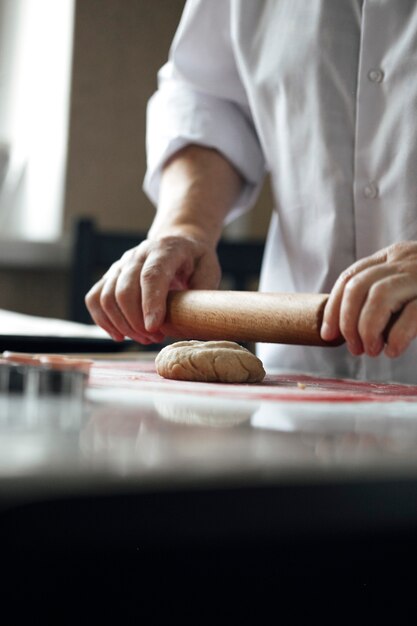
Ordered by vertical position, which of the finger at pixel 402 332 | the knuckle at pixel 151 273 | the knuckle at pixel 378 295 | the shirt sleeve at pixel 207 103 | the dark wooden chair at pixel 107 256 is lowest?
the dark wooden chair at pixel 107 256

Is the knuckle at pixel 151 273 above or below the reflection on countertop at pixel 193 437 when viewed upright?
below

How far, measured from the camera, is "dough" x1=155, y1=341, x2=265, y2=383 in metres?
0.77

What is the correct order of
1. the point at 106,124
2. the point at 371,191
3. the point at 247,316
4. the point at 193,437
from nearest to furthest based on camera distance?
the point at 193,437 < the point at 247,316 < the point at 371,191 < the point at 106,124

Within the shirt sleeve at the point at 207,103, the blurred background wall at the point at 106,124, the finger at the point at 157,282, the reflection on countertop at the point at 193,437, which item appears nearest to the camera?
the reflection on countertop at the point at 193,437

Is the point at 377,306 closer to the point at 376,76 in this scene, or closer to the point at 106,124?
the point at 376,76

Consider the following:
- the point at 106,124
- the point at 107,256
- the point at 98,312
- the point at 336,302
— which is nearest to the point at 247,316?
the point at 336,302

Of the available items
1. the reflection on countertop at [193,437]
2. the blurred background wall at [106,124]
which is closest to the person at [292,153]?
the reflection on countertop at [193,437]

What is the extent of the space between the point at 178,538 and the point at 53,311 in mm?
2982

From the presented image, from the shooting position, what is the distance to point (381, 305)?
753 millimetres

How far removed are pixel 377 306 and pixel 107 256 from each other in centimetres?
150

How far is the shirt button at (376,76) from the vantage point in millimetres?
1071

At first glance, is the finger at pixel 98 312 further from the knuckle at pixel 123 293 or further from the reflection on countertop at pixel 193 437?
the reflection on countertop at pixel 193 437

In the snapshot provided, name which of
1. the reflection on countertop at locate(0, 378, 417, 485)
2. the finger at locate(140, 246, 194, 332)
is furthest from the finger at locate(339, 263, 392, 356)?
the finger at locate(140, 246, 194, 332)

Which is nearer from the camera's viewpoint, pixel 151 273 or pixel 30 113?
pixel 151 273
